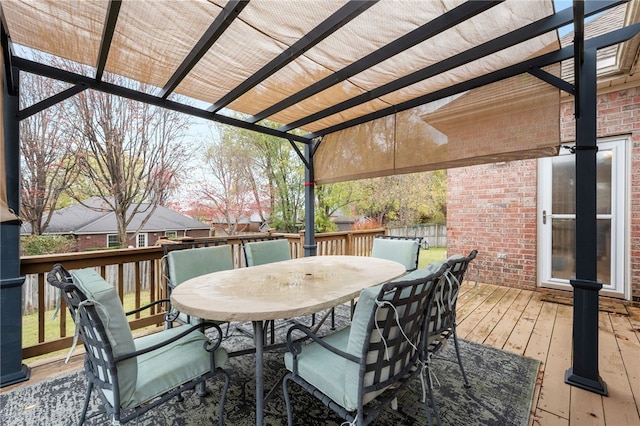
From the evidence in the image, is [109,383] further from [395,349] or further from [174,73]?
[174,73]

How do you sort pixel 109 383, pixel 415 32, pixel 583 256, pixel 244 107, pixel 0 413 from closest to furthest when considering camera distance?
pixel 109 383 < pixel 0 413 < pixel 415 32 < pixel 583 256 < pixel 244 107

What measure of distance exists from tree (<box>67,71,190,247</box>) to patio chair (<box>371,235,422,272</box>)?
578cm

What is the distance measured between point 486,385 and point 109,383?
2.36 metres

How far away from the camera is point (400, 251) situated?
327cm

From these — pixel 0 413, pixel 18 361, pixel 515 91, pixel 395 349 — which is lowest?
pixel 0 413

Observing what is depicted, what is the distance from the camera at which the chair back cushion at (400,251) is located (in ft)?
10.5

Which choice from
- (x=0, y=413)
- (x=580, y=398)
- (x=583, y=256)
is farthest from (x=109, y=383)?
(x=583, y=256)

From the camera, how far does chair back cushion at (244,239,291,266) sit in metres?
2.83

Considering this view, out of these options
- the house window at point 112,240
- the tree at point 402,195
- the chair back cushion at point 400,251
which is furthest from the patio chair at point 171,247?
the house window at point 112,240

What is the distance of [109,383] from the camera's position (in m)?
1.22

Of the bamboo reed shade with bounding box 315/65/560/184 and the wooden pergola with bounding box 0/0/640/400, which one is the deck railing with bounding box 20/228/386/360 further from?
the bamboo reed shade with bounding box 315/65/560/184

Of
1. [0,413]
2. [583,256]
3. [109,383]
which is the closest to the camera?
[109,383]

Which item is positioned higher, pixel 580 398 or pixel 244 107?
pixel 244 107

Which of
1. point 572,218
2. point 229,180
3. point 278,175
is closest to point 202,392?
point 572,218
